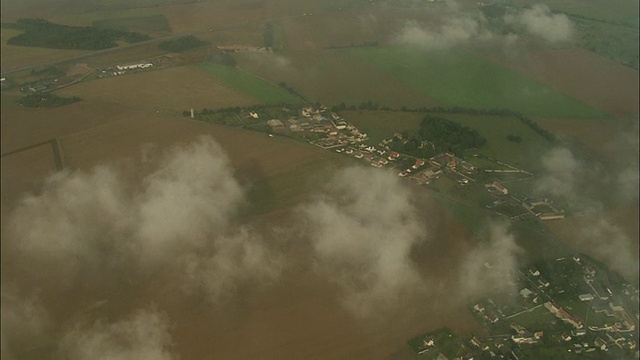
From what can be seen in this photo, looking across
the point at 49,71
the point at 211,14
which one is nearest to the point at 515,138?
the point at 211,14

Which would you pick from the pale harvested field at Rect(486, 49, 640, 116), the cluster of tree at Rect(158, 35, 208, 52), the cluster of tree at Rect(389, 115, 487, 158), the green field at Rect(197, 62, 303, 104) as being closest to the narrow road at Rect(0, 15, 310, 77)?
the cluster of tree at Rect(158, 35, 208, 52)

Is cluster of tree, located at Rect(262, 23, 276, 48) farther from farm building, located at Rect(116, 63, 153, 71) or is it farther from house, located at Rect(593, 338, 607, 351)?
house, located at Rect(593, 338, 607, 351)

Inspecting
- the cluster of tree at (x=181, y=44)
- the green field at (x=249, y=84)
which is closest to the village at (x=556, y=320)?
the green field at (x=249, y=84)

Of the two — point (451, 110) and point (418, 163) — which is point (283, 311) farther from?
point (451, 110)

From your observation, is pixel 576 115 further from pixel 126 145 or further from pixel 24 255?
pixel 24 255

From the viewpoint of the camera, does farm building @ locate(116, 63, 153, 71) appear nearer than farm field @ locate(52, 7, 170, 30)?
Yes
